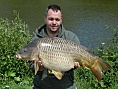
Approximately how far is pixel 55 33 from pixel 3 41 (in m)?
2.45

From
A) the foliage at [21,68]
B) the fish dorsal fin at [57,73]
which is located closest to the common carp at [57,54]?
the fish dorsal fin at [57,73]

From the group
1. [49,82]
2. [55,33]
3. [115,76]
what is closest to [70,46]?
[55,33]

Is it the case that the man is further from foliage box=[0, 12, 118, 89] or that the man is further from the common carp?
foliage box=[0, 12, 118, 89]

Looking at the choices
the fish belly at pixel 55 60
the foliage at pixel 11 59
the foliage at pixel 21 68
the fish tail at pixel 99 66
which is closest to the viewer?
the fish belly at pixel 55 60

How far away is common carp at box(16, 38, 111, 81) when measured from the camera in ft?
7.59

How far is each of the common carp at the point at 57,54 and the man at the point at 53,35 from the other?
123mm

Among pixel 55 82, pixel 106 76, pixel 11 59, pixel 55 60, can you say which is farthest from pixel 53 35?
pixel 11 59

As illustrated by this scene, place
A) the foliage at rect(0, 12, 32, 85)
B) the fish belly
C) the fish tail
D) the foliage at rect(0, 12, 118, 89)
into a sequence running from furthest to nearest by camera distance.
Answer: the foliage at rect(0, 12, 32, 85)
the foliage at rect(0, 12, 118, 89)
the fish tail
the fish belly

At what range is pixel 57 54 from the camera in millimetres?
2318

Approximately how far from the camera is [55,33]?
2.49 meters

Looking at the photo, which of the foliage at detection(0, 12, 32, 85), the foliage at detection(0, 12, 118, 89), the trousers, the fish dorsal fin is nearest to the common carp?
the fish dorsal fin

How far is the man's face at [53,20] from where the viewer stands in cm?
242

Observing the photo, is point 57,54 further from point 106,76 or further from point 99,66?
point 106,76

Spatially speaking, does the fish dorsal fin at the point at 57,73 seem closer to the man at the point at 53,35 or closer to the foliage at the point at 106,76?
the man at the point at 53,35
